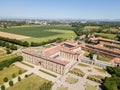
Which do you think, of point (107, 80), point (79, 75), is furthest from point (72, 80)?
point (107, 80)

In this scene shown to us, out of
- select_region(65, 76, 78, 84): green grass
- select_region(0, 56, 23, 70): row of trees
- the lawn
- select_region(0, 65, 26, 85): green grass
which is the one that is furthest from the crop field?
select_region(65, 76, 78, 84): green grass

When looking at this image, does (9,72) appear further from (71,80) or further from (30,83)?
→ (71,80)

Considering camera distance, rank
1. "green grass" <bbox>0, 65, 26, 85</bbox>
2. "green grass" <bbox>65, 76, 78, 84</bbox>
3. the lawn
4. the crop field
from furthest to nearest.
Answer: the crop field → "green grass" <bbox>0, 65, 26, 85</bbox> → "green grass" <bbox>65, 76, 78, 84</bbox> → the lawn

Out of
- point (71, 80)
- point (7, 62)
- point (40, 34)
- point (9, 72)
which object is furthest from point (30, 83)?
point (40, 34)

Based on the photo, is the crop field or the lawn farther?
the crop field

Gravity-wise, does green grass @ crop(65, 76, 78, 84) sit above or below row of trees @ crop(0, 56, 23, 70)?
below

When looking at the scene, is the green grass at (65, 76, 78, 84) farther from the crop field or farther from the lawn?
the crop field

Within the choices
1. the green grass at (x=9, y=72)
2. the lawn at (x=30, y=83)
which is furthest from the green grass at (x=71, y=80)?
the green grass at (x=9, y=72)

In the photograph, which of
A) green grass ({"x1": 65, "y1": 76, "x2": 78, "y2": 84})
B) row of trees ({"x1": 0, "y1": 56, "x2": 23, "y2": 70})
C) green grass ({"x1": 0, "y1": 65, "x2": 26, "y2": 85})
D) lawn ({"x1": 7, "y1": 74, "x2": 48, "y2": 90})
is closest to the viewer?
lawn ({"x1": 7, "y1": 74, "x2": 48, "y2": 90})

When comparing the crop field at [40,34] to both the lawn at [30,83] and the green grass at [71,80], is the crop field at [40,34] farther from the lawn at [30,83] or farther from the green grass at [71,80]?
the green grass at [71,80]
